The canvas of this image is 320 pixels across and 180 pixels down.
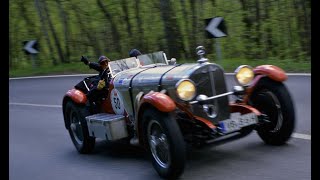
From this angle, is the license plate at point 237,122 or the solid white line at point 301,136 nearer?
the license plate at point 237,122

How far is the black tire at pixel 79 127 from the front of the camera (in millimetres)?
7594

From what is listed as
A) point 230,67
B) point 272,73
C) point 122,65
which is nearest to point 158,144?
point 272,73

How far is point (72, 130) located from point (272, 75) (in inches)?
131

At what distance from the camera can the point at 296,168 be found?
18.3 ft

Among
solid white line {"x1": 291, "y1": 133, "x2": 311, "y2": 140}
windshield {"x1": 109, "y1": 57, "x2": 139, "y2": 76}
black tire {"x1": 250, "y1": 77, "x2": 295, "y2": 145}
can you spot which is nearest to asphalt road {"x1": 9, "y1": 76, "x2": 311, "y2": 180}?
solid white line {"x1": 291, "y1": 133, "x2": 311, "y2": 140}

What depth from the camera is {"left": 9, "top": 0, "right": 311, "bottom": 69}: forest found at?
18859 mm

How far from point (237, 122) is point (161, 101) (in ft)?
3.26

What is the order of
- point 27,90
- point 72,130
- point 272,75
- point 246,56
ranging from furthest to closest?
1. point 246,56
2. point 27,90
3. point 72,130
4. point 272,75

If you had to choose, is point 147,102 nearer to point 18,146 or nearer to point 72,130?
point 72,130

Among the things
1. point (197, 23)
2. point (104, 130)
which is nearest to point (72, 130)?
point (104, 130)

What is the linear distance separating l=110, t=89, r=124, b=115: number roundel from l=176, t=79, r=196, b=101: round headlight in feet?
4.80

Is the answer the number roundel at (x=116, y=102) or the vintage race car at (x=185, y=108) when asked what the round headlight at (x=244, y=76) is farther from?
the number roundel at (x=116, y=102)

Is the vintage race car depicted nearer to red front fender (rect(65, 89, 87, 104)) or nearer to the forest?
red front fender (rect(65, 89, 87, 104))

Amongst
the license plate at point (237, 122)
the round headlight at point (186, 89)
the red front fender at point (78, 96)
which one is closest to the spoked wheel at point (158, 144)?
the round headlight at point (186, 89)
